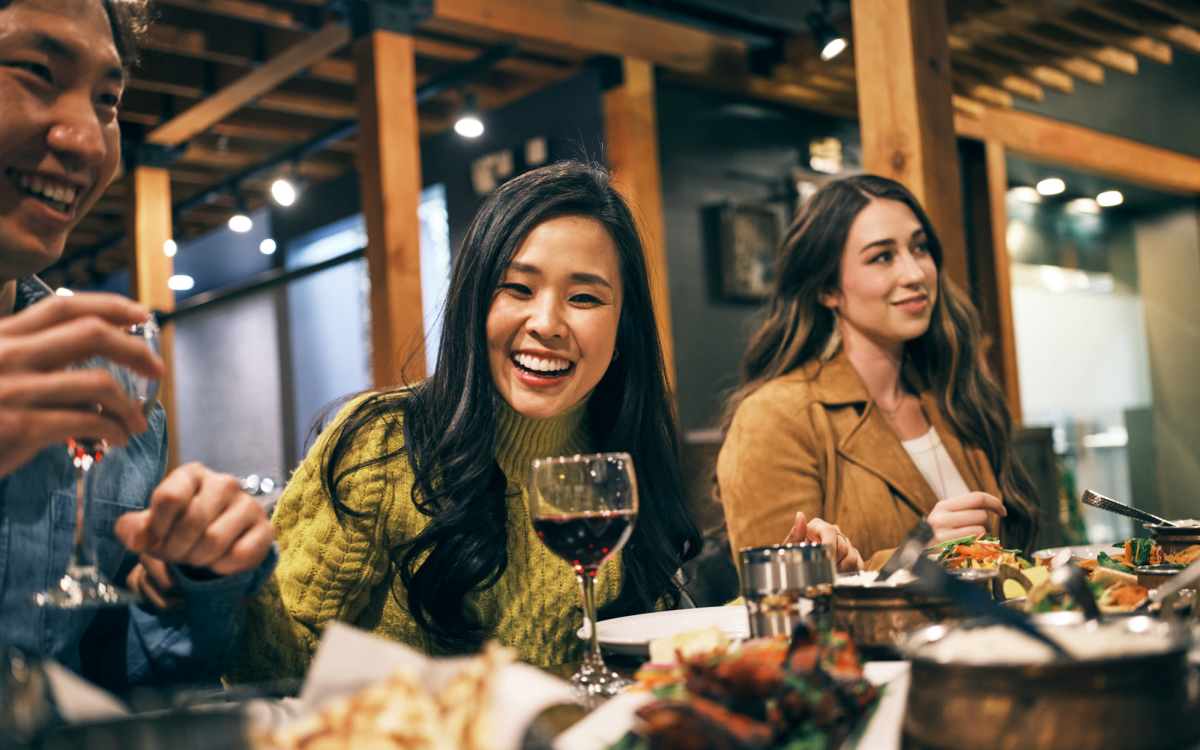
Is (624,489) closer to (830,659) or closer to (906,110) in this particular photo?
(830,659)

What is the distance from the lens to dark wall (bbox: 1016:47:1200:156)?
813cm

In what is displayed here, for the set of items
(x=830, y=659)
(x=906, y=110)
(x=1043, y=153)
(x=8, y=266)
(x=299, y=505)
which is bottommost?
(x=830, y=659)

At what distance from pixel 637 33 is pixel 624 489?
5.47 meters

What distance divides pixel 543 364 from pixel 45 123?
30.8 inches

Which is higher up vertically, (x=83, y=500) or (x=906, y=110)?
(x=906, y=110)

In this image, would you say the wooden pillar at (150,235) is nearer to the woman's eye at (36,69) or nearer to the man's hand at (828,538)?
the woman's eye at (36,69)

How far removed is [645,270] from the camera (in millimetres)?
2025

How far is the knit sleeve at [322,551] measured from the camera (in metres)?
1.47

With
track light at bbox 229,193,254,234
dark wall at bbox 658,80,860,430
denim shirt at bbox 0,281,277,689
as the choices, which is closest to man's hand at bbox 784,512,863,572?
denim shirt at bbox 0,281,277,689

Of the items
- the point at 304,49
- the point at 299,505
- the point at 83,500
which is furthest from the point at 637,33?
the point at 83,500

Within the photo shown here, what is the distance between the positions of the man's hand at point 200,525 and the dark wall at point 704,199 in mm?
5337

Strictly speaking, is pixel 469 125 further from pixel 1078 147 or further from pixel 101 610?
pixel 101 610

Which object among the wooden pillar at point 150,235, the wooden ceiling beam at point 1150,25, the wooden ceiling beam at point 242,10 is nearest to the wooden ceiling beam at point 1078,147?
the wooden ceiling beam at point 1150,25

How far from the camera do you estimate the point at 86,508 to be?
3.42 feet
